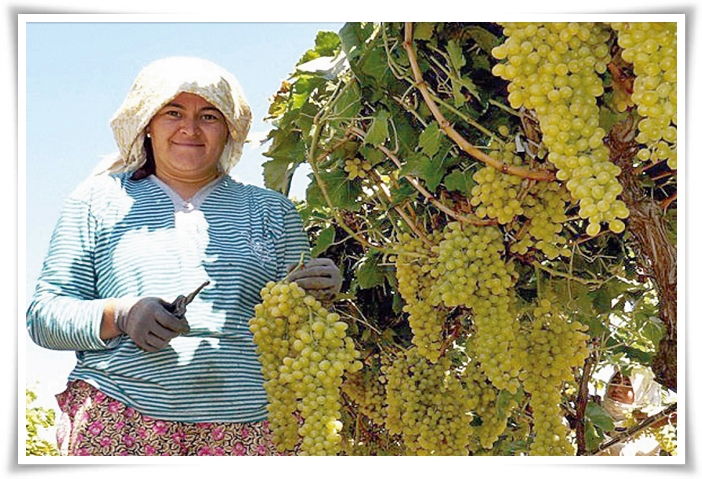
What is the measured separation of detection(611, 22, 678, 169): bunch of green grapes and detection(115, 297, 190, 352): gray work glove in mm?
1072

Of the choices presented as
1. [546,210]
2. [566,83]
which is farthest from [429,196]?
[566,83]

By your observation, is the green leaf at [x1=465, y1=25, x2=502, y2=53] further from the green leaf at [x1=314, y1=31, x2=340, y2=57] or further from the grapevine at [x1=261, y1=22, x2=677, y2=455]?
the green leaf at [x1=314, y1=31, x2=340, y2=57]

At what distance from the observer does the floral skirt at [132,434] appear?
228cm

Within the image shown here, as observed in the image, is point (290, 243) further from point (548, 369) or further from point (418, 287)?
point (548, 369)

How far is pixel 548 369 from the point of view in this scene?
9.30 ft

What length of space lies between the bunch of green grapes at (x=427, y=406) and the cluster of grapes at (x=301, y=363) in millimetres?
857

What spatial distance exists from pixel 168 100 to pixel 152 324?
0.59 metres

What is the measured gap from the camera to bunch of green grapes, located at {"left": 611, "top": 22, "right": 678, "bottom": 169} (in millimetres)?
1707

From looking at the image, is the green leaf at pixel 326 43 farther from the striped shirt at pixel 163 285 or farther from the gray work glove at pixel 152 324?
the gray work glove at pixel 152 324

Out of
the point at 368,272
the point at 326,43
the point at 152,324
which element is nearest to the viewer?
the point at 152,324

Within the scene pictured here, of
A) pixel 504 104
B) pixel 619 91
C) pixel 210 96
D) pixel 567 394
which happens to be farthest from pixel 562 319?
pixel 567 394

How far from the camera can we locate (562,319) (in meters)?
2.90

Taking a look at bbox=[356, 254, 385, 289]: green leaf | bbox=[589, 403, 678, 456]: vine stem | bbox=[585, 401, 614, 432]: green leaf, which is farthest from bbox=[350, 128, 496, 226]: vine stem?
bbox=[585, 401, 614, 432]: green leaf
